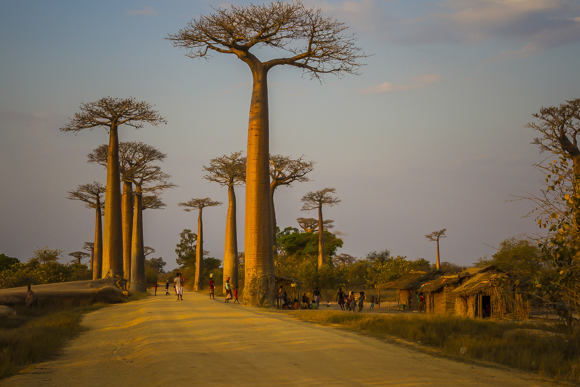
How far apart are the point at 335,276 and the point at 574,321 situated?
2407 centimetres

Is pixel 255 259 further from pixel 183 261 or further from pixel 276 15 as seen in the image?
pixel 183 261

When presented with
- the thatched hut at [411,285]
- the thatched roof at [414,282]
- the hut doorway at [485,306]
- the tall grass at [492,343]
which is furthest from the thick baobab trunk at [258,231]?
the thatched roof at [414,282]

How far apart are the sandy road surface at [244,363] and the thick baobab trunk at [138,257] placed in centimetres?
2298

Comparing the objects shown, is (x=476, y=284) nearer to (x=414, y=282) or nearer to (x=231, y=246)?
(x=414, y=282)

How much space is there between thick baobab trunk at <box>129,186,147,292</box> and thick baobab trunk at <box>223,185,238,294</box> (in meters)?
5.34

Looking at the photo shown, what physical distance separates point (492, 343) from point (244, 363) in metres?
4.12

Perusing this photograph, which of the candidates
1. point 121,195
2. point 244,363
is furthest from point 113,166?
point 244,363

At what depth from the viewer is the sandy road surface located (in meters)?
4.79

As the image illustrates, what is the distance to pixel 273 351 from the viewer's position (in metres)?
6.27

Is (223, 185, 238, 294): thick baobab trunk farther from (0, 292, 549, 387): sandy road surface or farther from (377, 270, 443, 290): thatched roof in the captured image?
(0, 292, 549, 387): sandy road surface

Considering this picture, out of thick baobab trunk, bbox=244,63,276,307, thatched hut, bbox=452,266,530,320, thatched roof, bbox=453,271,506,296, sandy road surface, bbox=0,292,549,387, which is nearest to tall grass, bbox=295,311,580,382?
sandy road surface, bbox=0,292,549,387

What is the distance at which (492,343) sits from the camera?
731 centimetres

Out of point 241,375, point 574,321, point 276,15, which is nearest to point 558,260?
point 574,321

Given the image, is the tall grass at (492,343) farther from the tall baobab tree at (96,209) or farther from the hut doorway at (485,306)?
the tall baobab tree at (96,209)
